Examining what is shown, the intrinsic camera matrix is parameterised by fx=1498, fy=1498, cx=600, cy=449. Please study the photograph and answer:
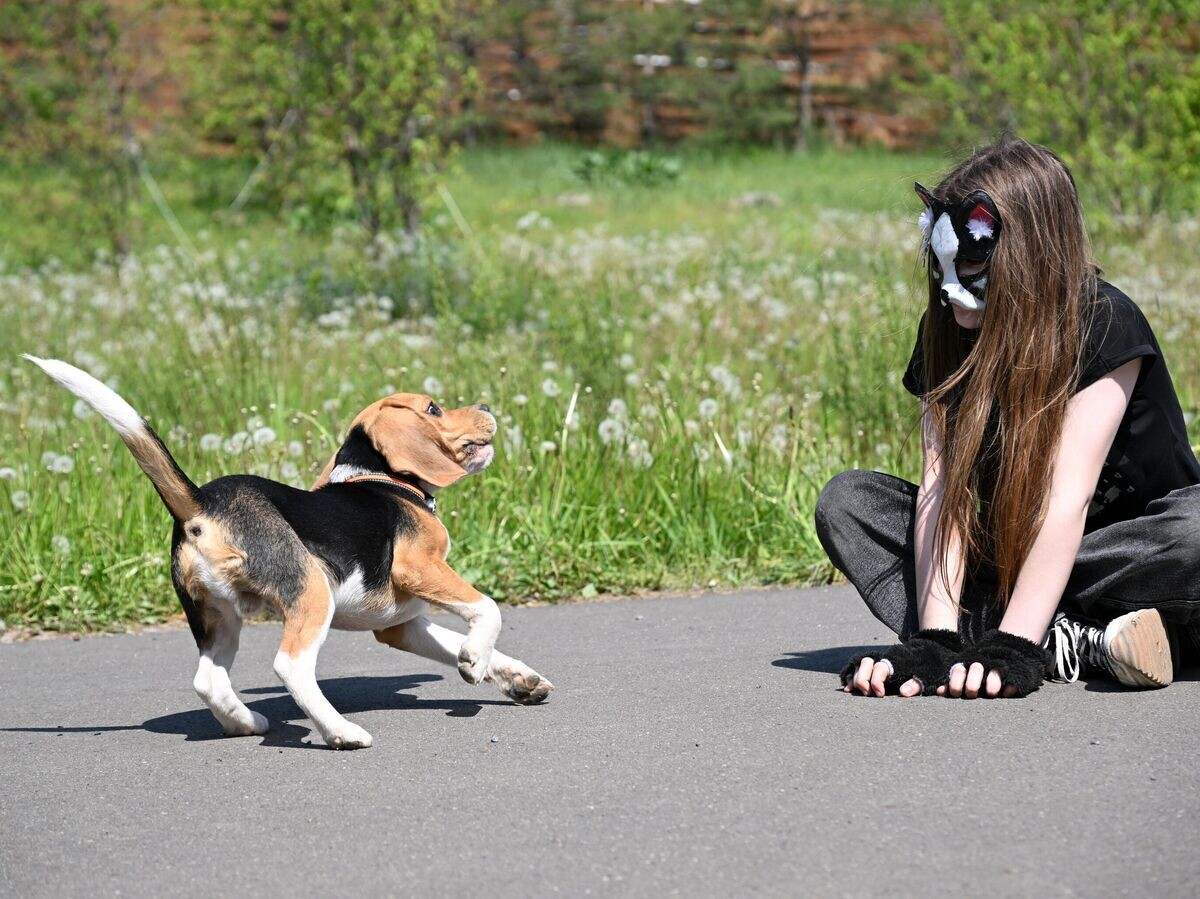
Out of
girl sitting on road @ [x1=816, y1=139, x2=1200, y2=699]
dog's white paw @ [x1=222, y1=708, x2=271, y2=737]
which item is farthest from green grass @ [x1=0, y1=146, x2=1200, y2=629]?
dog's white paw @ [x1=222, y1=708, x2=271, y2=737]

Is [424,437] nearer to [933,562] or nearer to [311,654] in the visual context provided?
[311,654]

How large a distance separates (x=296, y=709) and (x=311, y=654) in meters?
0.74

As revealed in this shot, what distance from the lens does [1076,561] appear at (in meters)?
3.94

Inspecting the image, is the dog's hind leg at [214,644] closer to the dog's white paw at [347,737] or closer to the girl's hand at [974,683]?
the dog's white paw at [347,737]

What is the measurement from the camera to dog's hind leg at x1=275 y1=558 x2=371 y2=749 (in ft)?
11.9

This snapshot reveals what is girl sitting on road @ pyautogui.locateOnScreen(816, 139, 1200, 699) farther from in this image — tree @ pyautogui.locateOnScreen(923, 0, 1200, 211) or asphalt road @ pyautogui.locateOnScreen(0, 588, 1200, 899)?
tree @ pyautogui.locateOnScreen(923, 0, 1200, 211)

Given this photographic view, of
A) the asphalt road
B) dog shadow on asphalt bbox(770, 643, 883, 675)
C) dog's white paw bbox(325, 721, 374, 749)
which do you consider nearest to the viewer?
the asphalt road

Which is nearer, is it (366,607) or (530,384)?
(366,607)

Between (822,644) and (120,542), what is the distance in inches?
108

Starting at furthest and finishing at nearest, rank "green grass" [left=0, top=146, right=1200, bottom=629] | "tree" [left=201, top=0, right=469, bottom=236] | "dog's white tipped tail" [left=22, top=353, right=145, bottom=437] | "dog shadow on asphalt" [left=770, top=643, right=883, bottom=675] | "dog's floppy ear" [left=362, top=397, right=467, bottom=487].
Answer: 1. "tree" [left=201, top=0, right=469, bottom=236]
2. "green grass" [left=0, top=146, right=1200, bottom=629]
3. "dog shadow on asphalt" [left=770, top=643, right=883, bottom=675]
4. "dog's floppy ear" [left=362, top=397, right=467, bottom=487]
5. "dog's white tipped tail" [left=22, top=353, right=145, bottom=437]

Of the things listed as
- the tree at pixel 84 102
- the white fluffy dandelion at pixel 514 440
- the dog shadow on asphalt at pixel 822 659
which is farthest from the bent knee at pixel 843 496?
the tree at pixel 84 102

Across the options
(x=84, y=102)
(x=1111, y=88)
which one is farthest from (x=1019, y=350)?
(x=84, y=102)

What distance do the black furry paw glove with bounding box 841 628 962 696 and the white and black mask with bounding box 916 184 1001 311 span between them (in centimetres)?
88

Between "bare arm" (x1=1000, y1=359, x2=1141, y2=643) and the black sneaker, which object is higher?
"bare arm" (x1=1000, y1=359, x2=1141, y2=643)
